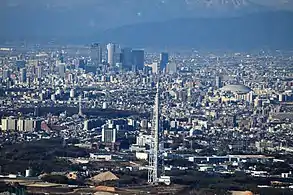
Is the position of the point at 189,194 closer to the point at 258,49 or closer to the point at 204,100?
the point at 204,100

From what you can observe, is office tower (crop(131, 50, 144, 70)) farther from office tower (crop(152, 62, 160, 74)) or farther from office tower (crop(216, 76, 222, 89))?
office tower (crop(216, 76, 222, 89))

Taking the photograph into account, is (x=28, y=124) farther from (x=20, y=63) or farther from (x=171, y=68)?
(x=171, y=68)

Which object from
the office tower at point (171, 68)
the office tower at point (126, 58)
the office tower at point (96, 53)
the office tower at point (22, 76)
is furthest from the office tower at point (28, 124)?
the office tower at point (96, 53)

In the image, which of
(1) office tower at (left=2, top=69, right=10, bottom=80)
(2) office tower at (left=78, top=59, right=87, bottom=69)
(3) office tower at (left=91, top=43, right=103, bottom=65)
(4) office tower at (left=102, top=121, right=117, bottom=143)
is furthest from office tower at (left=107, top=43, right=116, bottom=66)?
(4) office tower at (left=102, top=121, right=117, bottom=143)

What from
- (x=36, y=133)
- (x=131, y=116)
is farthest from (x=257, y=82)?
(x=36, y=133)

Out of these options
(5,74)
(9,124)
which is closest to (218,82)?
(5,74)

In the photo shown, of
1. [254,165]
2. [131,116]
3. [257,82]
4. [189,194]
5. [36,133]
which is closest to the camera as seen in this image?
[189,194]
